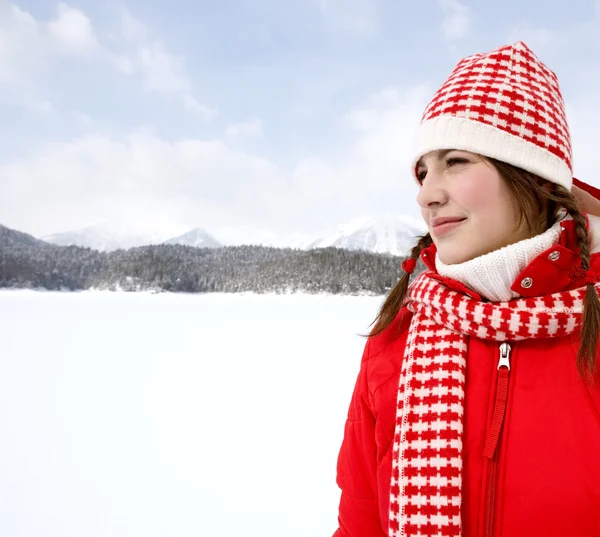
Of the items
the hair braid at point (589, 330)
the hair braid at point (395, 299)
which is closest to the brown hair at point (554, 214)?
the hair braid at point (589, 330)

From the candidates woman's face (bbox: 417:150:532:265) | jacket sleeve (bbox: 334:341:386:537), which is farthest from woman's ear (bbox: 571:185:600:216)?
jacket sleeve (bbox: 334:341:386:537)

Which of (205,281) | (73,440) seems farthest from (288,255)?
(73,440)

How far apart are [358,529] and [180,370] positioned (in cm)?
482

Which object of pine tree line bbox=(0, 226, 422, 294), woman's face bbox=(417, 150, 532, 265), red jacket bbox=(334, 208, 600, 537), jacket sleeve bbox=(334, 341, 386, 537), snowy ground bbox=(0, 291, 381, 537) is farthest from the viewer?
pine tree line bbox=(0, 226, 422, 294)

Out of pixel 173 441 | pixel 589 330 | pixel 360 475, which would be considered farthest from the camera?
pixel 173 441

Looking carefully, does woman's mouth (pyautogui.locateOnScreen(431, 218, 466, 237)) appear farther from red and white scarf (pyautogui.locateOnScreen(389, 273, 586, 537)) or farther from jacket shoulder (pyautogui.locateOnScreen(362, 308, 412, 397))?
jacket shoulder (pyautogui.locateOnScreen(362, 308, 412, 397))

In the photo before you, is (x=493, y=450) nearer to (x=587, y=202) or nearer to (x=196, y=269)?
(x=587, y=202)

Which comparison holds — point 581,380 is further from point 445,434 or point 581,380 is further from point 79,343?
point 79,343

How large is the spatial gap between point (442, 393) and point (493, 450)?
0.41 ft

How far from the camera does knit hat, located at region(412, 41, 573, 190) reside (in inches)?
34.7

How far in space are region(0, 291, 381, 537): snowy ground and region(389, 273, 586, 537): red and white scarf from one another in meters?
1.57

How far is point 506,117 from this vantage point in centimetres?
90

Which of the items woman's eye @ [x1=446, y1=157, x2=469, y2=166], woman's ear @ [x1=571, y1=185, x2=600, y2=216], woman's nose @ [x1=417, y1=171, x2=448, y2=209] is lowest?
woman's nose @ [x1=417, y1=171, x2=448, y2=209]

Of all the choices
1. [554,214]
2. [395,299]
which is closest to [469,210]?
[554,214]
